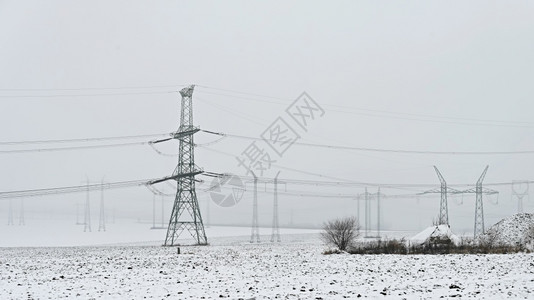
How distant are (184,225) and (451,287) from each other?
113 ft

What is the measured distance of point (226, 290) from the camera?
20.4 m

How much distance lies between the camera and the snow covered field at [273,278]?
19.2 m

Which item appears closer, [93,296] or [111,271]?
[93,296]

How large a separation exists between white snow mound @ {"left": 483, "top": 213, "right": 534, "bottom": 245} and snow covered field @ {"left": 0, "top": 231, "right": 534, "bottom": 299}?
59.9 feet

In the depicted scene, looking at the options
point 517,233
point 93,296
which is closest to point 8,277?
point 93,296

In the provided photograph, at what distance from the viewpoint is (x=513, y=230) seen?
157 feet

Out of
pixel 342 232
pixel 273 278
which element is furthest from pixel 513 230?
pixel 273 278

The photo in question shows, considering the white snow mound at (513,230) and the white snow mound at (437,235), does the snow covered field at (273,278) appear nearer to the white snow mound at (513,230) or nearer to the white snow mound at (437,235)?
the white snow mound at (437,235)

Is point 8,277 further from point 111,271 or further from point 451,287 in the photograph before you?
point 451,287

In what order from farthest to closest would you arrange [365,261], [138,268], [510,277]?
[365,261] < [138,268] < [510,277]

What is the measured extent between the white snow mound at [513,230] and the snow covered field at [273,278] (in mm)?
18261

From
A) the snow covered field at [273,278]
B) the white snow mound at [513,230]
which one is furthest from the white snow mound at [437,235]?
the snow covered field at [273,278]

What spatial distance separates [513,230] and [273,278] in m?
34.0

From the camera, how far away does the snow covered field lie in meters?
19.2
